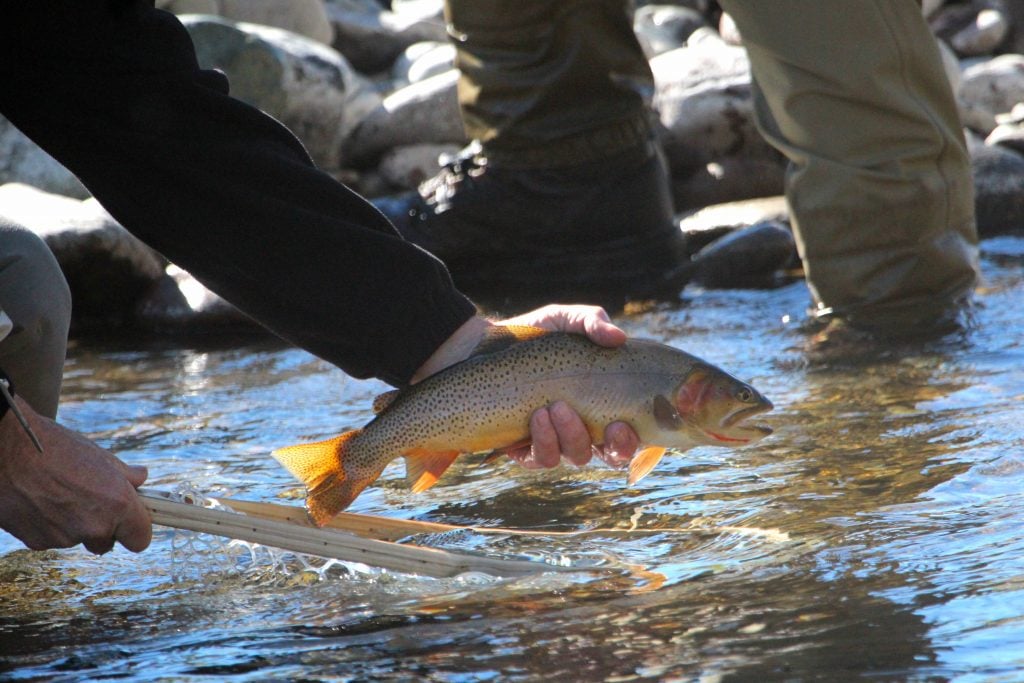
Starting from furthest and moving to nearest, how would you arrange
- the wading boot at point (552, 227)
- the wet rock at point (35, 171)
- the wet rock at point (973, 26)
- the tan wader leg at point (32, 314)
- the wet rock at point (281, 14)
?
the wet rock at point (973, 26) < the wet rock at point (281, 14) < the wet rock at point (35, 171) < the wading boot at point (552, 227) < the tan wader leg at point (32, 314)

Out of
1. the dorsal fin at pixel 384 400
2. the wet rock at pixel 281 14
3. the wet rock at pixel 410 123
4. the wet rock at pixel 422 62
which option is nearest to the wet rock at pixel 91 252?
the wet rock at pixel 410 123

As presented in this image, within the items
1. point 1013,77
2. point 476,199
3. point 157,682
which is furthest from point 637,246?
point 1013,77

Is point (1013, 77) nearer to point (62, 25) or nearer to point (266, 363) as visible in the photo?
point (266, 363)

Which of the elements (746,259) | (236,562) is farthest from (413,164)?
(236,562)

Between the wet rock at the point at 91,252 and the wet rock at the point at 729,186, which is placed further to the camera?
the wet rock at the point at 729,186

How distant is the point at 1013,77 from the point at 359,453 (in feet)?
32.0

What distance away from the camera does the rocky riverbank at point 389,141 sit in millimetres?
7188

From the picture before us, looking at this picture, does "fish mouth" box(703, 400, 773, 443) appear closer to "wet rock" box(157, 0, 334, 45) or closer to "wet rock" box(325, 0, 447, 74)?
"wet rock" box(157, 0, 334, 45)

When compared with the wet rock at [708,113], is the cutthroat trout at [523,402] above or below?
above

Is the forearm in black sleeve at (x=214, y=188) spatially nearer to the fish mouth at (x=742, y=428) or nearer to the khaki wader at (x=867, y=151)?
the fish mouth at (x=742, y=428)

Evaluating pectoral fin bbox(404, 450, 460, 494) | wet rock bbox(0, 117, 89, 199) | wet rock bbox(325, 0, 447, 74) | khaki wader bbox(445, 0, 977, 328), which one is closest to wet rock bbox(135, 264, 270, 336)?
wet rock bbox(0, 117, 89, 199)

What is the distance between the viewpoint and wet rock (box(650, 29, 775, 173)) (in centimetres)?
934

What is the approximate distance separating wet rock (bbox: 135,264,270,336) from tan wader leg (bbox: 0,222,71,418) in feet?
10.2

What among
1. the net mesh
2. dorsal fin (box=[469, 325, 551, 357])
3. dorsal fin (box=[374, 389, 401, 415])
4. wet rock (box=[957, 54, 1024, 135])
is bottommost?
wet rock (box=[957, 54, 1024, 135])
